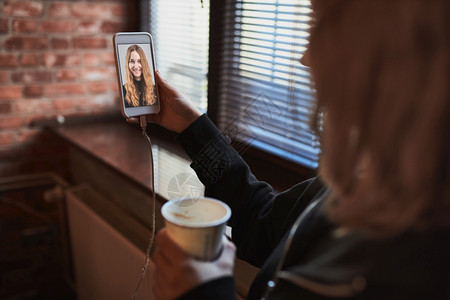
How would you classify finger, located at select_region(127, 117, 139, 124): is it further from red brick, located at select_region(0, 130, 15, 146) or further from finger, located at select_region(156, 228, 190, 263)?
red brick, located at select_region(0, 130, 15, 146)

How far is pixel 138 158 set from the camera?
1.54 meters

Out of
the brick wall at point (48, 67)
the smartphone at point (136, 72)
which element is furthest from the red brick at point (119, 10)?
the smartphone at point (136, 72)

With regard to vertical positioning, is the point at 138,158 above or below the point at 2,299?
above

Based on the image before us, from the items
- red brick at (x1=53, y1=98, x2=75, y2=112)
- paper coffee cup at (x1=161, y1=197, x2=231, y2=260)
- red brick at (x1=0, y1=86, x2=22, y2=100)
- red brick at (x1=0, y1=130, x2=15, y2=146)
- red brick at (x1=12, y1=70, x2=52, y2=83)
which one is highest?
red brick at (x1=12, y1=70, x2=52, y2=83)

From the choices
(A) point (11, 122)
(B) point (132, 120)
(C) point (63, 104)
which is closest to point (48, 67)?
(C) point (63, 104)

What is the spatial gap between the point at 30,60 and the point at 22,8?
20 centimetres

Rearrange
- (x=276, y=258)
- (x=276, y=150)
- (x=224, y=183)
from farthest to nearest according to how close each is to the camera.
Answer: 1. (x=276, y=150)
2. (x=224, y=183)
3. (x=276, y=258)

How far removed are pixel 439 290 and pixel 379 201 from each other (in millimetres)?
110

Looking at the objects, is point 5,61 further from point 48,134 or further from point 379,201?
point 379,201

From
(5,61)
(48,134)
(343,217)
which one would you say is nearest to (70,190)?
(48,134)

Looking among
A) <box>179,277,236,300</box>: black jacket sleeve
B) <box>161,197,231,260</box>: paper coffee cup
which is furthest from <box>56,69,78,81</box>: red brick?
<box>179,277,236,300</box>: black jacket sleeve

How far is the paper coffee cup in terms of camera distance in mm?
539

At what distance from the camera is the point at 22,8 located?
5.30 feet

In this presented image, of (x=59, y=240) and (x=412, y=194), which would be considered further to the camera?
(x=59, y=240)
